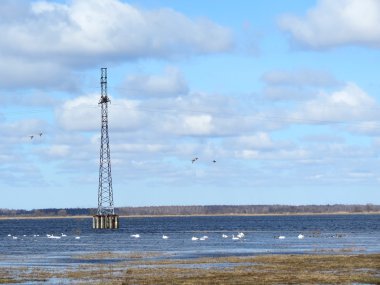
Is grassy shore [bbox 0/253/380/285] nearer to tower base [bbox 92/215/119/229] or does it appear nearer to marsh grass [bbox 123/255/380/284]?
marsh grass [bbox 123/255/380/284]

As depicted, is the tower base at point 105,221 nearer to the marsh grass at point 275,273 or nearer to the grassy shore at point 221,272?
the grassy shore at point 221,272

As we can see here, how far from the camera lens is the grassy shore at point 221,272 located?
181 ft

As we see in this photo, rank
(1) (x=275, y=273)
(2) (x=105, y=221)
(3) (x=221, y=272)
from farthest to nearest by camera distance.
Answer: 1. (2) (x=105, y=221)
2. (3) (x=221, y=272)
3. (1) (x=275, y=273)

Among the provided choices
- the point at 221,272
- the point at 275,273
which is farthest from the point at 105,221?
the point at 275,273

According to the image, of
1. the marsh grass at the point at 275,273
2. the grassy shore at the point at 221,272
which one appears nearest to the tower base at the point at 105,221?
the grassy shore at the point at 221,272

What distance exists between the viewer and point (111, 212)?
543 ft

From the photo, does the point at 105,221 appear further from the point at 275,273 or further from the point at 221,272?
the point at 275,273

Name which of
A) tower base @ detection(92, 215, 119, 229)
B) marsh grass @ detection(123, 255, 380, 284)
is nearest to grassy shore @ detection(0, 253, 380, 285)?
marsh grass @ detection(123, 255, 380, 284)

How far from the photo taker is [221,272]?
6088cm

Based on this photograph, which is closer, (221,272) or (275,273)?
(275,273)

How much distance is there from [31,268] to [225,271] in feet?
53.6

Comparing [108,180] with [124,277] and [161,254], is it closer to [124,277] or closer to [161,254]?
[161,254]

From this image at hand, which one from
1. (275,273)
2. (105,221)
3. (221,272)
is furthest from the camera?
(105,221)

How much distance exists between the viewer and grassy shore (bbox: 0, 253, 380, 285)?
181 ft
